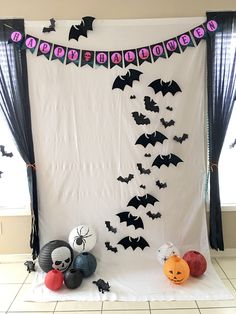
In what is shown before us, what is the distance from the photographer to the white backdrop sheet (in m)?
2.66

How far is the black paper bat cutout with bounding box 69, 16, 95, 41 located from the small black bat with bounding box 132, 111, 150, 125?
2.61ft

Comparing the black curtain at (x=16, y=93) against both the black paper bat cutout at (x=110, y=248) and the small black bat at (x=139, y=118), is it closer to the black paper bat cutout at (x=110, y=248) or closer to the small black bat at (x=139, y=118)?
the black paper bat cutout at (x=110, y=248)

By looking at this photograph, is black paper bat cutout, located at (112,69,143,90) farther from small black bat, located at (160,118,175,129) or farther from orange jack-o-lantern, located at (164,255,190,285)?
orange jack-o-lantern, located at (164,255,190,285)

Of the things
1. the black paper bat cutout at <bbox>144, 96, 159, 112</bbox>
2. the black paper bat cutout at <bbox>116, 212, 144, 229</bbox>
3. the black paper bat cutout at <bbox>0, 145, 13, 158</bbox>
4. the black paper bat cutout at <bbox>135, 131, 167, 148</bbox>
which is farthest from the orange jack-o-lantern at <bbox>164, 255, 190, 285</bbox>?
the black paper bat cutout at <bbox>0, 145, 13, 158</bbox>

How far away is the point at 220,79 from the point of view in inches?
106

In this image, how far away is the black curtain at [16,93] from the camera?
2666mm

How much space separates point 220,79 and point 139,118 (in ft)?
2.55

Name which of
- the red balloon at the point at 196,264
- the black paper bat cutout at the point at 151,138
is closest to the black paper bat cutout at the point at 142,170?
the black paper bat cutout at the point at 151,138

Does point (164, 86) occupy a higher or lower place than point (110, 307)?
higher

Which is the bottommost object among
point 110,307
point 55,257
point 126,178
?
point 110,307

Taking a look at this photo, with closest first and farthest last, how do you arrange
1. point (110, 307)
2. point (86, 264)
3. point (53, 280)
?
point (110, 307) < point (53, 280) < point (86, 264)

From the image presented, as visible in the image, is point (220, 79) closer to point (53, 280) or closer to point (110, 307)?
point (110, 307)

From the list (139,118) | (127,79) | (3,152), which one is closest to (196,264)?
(139,118)

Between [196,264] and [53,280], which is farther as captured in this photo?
[196,264]
